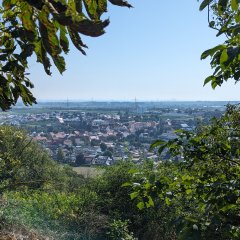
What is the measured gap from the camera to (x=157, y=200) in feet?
23.7

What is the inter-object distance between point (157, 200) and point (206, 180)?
16.6 feet

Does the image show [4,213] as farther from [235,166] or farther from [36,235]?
[235,166]

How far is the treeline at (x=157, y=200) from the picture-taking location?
183 centimetres

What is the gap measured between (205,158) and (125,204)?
19.3 ft

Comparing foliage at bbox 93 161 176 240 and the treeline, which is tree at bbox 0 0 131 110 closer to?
the treeline

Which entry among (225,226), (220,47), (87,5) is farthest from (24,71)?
(225,226)

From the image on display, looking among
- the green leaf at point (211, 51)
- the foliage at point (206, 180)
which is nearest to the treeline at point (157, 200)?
the foliage at point (206, 180)

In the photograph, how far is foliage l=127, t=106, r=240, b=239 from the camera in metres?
1.79

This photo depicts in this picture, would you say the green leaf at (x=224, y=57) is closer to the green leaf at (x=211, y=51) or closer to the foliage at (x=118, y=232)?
the green leaf at (x=211, y=51)

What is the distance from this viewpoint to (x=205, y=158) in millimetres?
2420

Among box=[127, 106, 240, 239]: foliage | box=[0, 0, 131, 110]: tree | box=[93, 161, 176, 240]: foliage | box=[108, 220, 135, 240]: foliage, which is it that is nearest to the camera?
box=[0, 0, 131, 110]: tree

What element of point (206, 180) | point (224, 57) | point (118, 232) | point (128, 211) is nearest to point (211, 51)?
point (224, 57)

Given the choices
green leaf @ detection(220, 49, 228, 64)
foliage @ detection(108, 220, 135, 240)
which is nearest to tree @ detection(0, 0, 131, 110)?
green leaf @ detection(220, 49, 228, 64)

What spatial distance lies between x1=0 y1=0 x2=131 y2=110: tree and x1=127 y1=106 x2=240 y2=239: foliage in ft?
2.96
